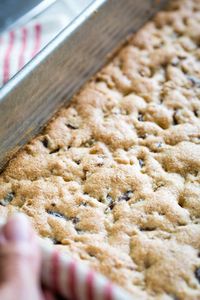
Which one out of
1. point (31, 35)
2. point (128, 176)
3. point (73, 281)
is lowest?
point (128, 176)

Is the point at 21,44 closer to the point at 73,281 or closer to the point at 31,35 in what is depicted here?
the point at 31,35

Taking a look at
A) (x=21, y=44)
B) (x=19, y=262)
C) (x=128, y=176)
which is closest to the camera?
(x=19, y=262)

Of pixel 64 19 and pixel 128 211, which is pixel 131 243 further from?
pixel 64 19

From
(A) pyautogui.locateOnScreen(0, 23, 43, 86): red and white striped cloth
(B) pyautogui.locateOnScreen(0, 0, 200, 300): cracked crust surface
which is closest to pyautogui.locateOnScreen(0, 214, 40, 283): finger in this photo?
(B) pyautogui.locateOnScreen(0, 0, 200, 300): cracked crust surface

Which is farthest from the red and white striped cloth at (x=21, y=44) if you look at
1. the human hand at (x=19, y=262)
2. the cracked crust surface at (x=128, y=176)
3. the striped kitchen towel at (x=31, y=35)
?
the human hand at (x=19, y=262)

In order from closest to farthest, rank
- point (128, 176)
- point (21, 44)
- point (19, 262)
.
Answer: point (19, 262) < point (128, 176) < point (21, 44)

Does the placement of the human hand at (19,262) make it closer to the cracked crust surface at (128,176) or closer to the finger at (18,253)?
the finger at (18,253)

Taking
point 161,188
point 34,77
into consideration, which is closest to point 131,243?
point 161,188

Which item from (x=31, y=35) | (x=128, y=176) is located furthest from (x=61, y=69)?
(x=128, y=176)
